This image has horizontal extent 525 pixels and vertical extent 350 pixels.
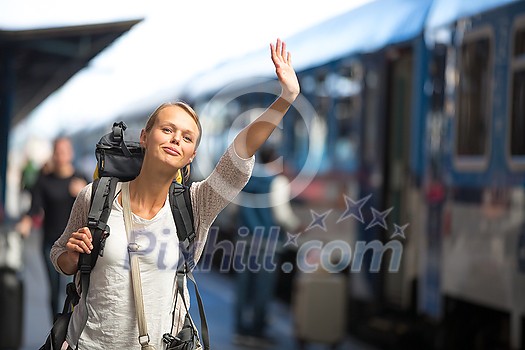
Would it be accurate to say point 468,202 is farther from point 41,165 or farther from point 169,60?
point 169,60

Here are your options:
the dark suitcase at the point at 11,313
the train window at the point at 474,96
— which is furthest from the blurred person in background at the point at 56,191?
the train window at the point at 474,96

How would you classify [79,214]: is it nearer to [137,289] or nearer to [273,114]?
[137,289]

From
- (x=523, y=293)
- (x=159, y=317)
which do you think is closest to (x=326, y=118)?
(x=523, y=293)

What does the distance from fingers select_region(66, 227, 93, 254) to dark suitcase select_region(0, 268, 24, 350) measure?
3541 millimetres

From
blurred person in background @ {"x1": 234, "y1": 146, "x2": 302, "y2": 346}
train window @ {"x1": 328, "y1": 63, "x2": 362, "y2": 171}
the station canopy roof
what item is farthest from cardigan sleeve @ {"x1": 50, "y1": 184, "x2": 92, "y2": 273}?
train window @ {"x1": 328, "y1": 63, "x2": 362, "y2": 171}

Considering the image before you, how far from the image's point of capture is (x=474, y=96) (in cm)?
694

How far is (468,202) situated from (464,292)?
1.82 feet

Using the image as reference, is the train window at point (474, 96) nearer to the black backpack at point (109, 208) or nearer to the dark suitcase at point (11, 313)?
the dark suitcase at point (11, 313)

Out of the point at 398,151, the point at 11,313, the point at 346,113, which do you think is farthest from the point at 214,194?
the point at 346,113

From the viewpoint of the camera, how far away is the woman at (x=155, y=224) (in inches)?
94.8

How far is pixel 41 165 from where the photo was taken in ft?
16.3

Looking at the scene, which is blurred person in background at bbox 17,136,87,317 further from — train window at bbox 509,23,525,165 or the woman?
train window at bbox 509,23,525,165

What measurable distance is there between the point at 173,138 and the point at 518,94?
437 centimetres

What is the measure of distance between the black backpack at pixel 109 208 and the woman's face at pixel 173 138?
84 mm
